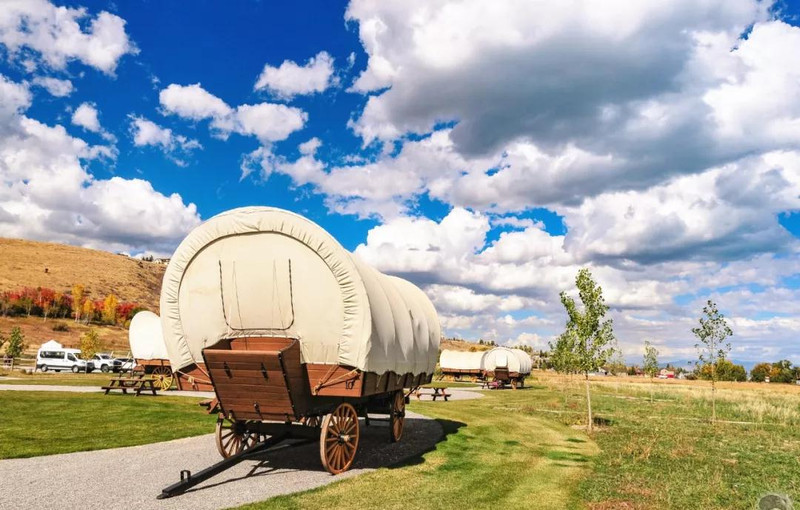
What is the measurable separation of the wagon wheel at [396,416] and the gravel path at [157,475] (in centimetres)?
36

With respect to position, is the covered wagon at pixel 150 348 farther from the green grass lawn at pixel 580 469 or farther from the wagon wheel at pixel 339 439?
the wagon wheel at pixel 339 439

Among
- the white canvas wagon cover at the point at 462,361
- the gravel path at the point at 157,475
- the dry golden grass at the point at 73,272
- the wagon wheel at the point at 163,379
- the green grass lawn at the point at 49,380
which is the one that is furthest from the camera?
the dry golden grass at the point at 73,272

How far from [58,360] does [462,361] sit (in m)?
36.1

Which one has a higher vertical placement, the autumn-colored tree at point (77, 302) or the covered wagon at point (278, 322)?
the autumn-colored tree at point (77, 302)

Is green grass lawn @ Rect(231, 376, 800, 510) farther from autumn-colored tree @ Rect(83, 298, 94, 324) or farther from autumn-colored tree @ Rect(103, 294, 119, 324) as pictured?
autumn-colored tree @ Rect(103, 294, 119, 324)

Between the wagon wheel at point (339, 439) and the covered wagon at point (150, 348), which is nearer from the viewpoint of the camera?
the wagon wheel at point (339, 439)

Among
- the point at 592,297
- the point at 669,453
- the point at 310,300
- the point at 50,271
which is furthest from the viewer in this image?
the point at 50,271

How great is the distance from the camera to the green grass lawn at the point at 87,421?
12102mm

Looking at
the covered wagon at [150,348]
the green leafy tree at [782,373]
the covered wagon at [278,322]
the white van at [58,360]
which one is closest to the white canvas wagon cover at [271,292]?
the covered wagon at [278,322]

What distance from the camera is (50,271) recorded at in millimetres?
136125

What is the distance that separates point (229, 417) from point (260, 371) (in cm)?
160

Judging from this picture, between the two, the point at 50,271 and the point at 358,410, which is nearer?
the point at 358,410

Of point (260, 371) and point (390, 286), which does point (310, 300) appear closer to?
point (260, 371)

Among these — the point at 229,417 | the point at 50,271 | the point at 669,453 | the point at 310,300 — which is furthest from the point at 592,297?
the point at 50,271
